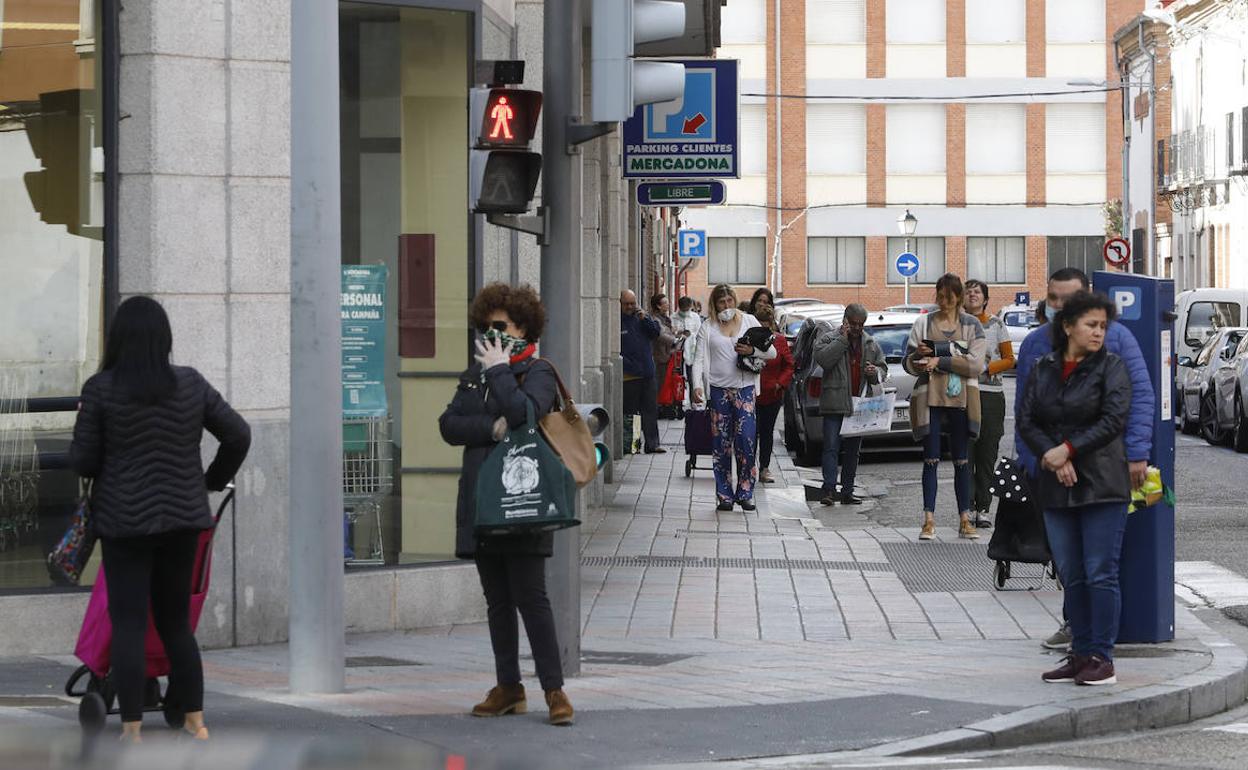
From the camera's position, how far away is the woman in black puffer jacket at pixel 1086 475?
8320 mm

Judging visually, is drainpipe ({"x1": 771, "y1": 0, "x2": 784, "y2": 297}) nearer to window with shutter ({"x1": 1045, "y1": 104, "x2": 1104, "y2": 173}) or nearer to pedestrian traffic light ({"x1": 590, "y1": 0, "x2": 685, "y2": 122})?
window with shutter ({"x1": 1045, "y1": 104, "x2": 1104, "y2": 173})

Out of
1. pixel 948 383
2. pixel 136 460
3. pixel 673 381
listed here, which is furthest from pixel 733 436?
pixel 136 460

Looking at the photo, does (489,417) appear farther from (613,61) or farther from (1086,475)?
(1086,475)

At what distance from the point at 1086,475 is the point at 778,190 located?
6549cm

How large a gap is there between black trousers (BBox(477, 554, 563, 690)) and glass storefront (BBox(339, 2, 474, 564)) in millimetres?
2940

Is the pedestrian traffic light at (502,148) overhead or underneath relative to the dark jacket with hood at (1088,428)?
A: overhead

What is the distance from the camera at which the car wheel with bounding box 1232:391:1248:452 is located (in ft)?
79.8

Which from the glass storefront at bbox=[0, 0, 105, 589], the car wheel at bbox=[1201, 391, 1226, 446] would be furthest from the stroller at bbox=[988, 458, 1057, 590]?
the car wheel at bbox=[1201, 391, 1226, 446]

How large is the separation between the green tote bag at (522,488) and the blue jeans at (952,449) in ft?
24.5

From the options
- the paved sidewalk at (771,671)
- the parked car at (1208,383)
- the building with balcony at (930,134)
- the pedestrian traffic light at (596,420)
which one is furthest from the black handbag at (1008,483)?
the building with balcony at (930,134)

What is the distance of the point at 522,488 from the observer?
23.6 feet

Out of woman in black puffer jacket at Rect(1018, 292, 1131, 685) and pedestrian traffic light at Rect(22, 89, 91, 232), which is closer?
woman in black puffer jacket at Rect(1018, 292, 1131, 685)

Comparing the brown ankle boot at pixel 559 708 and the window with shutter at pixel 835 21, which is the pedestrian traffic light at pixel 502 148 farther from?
the window with shutter at pixel 835 21

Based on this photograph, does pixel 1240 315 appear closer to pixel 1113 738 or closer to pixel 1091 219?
pixel 1113 738
